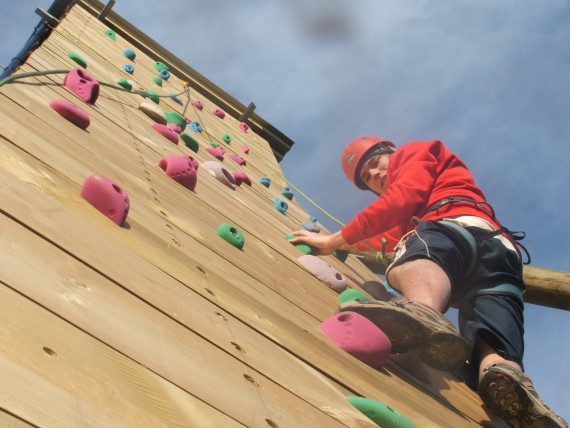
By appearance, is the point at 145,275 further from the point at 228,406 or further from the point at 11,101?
the point at 11,101

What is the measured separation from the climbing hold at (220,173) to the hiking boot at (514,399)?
144 cm

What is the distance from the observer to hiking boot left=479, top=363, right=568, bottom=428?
6.40 ft

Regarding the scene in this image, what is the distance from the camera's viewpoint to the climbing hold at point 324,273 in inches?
102

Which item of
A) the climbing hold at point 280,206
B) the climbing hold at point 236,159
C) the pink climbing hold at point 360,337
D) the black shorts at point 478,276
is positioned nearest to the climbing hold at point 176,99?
the climbing hold at point 236,159

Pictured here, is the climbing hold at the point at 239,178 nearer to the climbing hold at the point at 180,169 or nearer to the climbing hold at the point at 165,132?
the climbing hold at the point at 165,132

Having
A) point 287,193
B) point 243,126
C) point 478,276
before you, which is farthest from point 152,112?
point 243,126

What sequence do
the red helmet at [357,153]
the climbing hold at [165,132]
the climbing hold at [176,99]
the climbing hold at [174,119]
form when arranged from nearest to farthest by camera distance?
the climbing hold at [165,132] < the climbing hold at [174,119] < the red helmet at [357,153] < the climbing hold at [176,99]

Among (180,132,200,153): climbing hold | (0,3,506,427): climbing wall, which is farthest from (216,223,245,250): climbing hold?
(180,132,200,153): climbing hold

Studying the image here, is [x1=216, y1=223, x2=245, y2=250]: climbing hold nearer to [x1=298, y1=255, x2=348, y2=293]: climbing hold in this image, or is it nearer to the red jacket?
[x1=298, y1=255, x2=348, y2=293]: climbing hold

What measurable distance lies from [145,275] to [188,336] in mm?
172

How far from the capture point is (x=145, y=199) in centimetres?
175

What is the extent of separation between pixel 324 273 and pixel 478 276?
56cm

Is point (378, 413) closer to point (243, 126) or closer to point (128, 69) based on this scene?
point (128, 69)

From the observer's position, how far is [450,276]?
8.19ft
